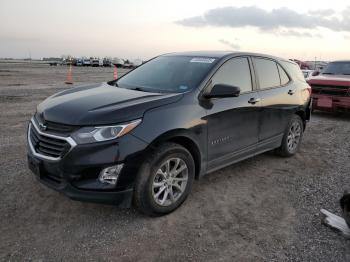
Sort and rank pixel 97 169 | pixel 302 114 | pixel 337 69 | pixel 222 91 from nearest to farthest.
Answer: pixel 97 169
pixel 222 91
pixel 302 114
pixel 337 69

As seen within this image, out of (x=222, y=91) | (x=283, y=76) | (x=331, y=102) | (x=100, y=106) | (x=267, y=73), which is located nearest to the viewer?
(x=100, y=106)

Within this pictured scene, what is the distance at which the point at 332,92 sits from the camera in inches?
402

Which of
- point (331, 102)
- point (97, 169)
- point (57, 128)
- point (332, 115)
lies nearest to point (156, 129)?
point (97, 169)

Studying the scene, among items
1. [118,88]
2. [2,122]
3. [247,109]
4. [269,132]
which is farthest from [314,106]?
[2,122]

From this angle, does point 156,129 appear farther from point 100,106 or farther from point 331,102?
point 331,102

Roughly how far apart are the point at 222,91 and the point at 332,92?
23.6 ft

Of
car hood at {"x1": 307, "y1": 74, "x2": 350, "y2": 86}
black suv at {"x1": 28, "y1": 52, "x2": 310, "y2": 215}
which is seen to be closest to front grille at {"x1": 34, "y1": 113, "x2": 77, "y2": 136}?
black suv at {"x1": 28, "y1": 52, "x2": 310, "y2": 215}

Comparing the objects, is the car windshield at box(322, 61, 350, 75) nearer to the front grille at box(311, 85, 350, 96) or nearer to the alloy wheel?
the front grille at box(311, 85, 350, 96)

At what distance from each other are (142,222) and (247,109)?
2.06 metres

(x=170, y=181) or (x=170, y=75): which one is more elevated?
(x=170, y=75)

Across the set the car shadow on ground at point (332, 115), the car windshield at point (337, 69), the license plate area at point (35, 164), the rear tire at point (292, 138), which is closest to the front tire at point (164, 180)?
the license plate area at point (35, 164)

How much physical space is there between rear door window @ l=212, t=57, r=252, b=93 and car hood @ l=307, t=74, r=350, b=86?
19.8 feet

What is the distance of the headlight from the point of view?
134 inches

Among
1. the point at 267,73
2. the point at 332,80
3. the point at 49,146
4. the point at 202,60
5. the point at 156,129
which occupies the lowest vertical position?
the point at 49,146
